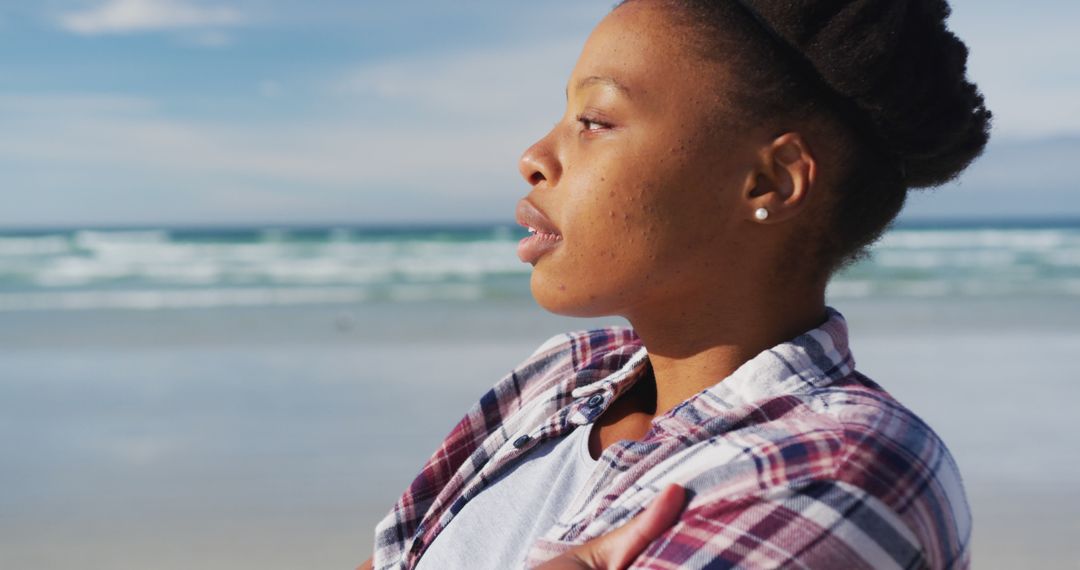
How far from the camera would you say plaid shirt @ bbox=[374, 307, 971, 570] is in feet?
4.03

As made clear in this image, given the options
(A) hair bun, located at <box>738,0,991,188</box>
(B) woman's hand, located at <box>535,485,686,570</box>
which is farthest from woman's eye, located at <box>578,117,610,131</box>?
(B) woman's hand, located at <box>535,485,686,570</box>

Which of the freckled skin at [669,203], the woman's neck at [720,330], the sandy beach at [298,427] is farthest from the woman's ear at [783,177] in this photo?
the sandy beach at [298,427]

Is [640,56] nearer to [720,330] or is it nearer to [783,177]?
[783,177]

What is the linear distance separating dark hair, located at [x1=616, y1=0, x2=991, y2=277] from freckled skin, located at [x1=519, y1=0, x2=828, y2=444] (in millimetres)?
35

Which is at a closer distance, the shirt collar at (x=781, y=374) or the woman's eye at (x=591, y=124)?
the shirt collar at (x=781, y=374)

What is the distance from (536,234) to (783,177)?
35 centimetres

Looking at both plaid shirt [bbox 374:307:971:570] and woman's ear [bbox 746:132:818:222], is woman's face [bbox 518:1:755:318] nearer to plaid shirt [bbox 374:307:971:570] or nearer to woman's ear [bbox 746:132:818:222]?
woman's ear [bbox 746:132:818:222]

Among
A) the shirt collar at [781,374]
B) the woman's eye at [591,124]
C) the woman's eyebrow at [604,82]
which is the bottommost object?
Result: the shirt collar at [781,374]

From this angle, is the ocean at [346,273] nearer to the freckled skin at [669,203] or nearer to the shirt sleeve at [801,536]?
the freckled skin at [669,203]

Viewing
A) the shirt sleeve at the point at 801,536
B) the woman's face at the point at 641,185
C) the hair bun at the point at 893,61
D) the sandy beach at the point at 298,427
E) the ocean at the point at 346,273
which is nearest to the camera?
the shirt sleeve at the point at 801,536

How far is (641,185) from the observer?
61.1 inches

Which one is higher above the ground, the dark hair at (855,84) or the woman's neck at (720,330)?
the dark hair at (855,84)

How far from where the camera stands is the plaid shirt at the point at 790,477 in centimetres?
123

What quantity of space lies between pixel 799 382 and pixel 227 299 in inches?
505
